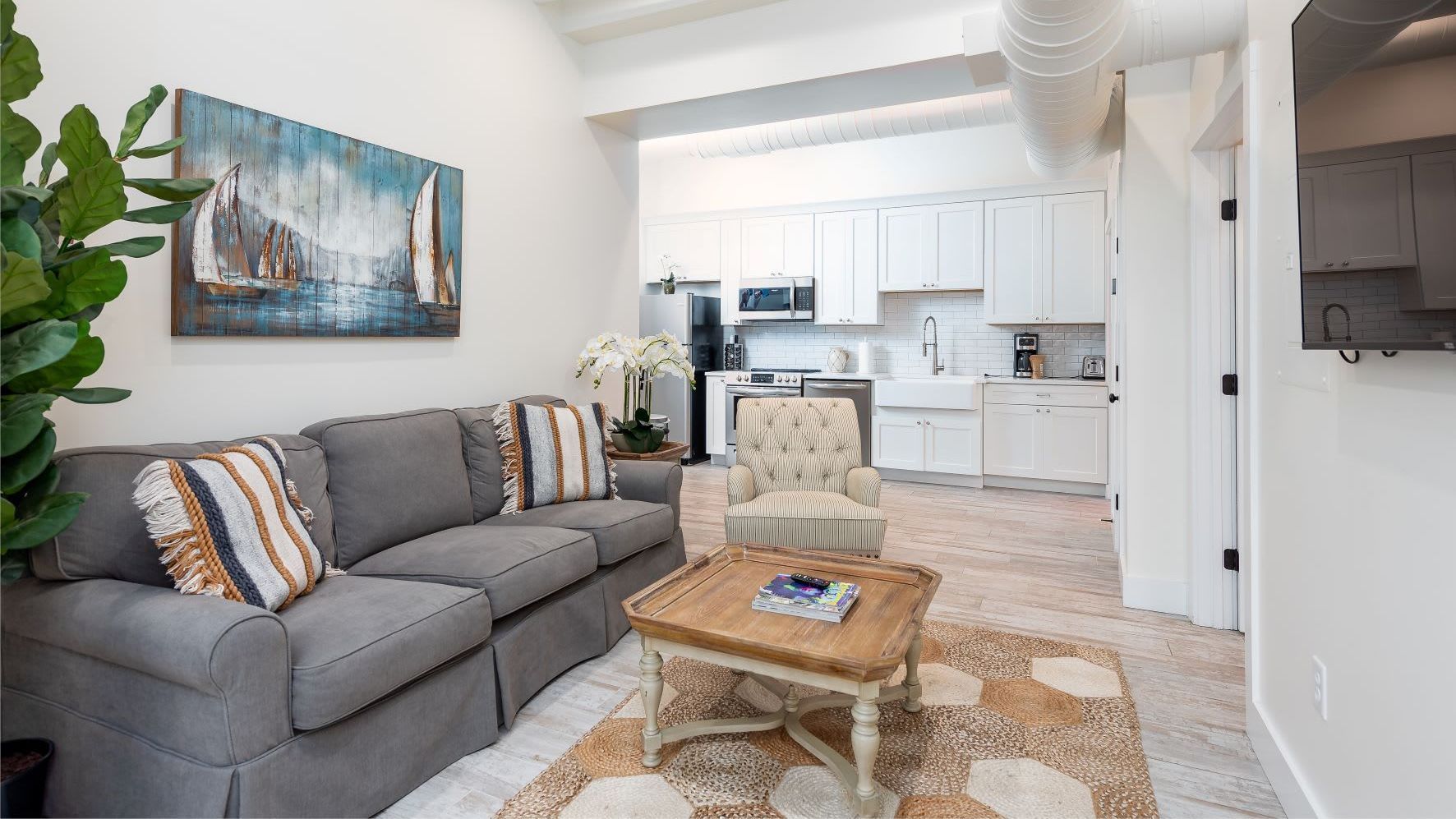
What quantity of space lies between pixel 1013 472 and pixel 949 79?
11.2ft

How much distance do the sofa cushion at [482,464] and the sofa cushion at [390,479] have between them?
8cm

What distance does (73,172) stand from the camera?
151 centimetres

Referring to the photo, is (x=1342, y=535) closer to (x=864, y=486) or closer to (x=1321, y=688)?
(x=1321, y=688)

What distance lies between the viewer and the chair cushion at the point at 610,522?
9.01ft

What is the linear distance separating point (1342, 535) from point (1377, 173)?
2.63 feet

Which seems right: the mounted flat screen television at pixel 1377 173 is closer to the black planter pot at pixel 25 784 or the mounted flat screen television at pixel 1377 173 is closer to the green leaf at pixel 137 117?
the green leaf at pixel 137 117

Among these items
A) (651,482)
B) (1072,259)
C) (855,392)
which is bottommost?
(651,482)

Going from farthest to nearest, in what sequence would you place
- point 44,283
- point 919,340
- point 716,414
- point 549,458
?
point 716,414
point 919,340
point 549,458
point 44,283

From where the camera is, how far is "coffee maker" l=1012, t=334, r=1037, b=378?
20.4 feet

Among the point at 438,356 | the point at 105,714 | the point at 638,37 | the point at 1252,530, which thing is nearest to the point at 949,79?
the point at 638,37

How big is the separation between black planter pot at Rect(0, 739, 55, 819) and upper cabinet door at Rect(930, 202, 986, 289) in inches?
240

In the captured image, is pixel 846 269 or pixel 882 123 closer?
pixel 882 123

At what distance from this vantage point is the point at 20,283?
4.32 ft

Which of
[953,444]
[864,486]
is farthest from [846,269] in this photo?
[864,486]
